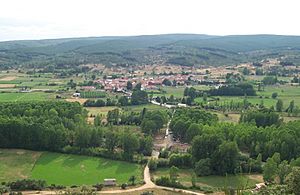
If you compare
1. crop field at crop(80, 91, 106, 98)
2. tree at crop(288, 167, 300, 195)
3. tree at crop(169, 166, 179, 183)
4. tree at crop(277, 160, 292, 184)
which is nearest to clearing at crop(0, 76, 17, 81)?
crop field at crop(80, 91, 106, 98)

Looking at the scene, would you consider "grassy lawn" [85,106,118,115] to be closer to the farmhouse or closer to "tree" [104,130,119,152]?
"tree" [104,130,119,152]

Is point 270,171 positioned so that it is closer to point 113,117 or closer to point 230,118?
point 230,118

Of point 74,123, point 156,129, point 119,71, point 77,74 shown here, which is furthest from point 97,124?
point 119,71

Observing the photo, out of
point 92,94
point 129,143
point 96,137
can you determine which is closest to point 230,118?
point 129,143

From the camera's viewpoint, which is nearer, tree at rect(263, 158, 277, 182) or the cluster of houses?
tree at rect(263, 158, 277, 182)

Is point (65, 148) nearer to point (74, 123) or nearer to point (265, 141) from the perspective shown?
point (74, 123)

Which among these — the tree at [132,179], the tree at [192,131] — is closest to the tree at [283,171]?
the tree at [132,179]
